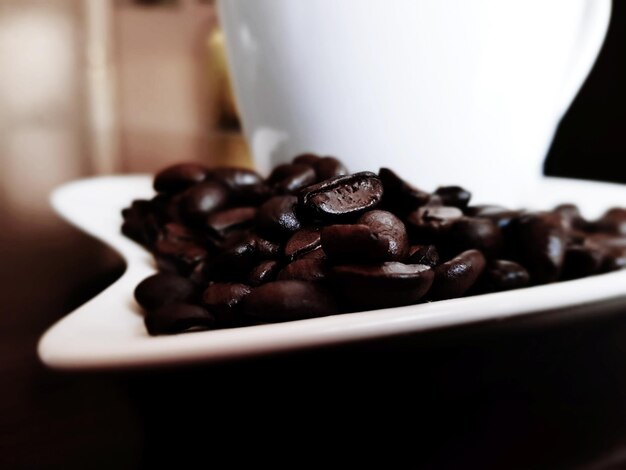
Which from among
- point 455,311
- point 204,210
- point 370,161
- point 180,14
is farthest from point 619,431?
point 180,14

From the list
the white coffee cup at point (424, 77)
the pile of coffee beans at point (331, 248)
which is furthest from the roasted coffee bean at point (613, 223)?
the white coffee cup at point (424, 77)

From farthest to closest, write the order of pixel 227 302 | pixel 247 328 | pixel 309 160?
1. pixel 309 160
2. pixel 227 302
3. pixel 247 328

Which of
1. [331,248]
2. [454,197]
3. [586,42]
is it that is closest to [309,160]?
[454,197]

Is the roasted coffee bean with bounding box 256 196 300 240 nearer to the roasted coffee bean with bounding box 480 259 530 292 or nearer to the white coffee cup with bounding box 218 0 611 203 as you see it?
the roasted coffee bean with bounding box 480 259 530 292

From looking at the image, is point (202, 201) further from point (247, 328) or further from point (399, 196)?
point (247, 328)

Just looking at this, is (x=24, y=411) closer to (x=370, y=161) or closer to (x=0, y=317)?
(x=0, y=317)

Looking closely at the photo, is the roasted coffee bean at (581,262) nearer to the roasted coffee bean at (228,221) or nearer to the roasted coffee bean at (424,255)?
the roasted coffee bean at (424,255)

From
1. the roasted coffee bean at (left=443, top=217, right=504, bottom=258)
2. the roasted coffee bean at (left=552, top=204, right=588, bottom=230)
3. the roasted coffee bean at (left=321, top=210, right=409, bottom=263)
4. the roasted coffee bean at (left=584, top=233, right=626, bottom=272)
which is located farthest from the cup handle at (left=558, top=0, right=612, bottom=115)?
the roasted coffee bean at (left=321, top=210, right=409, bottom=263)
